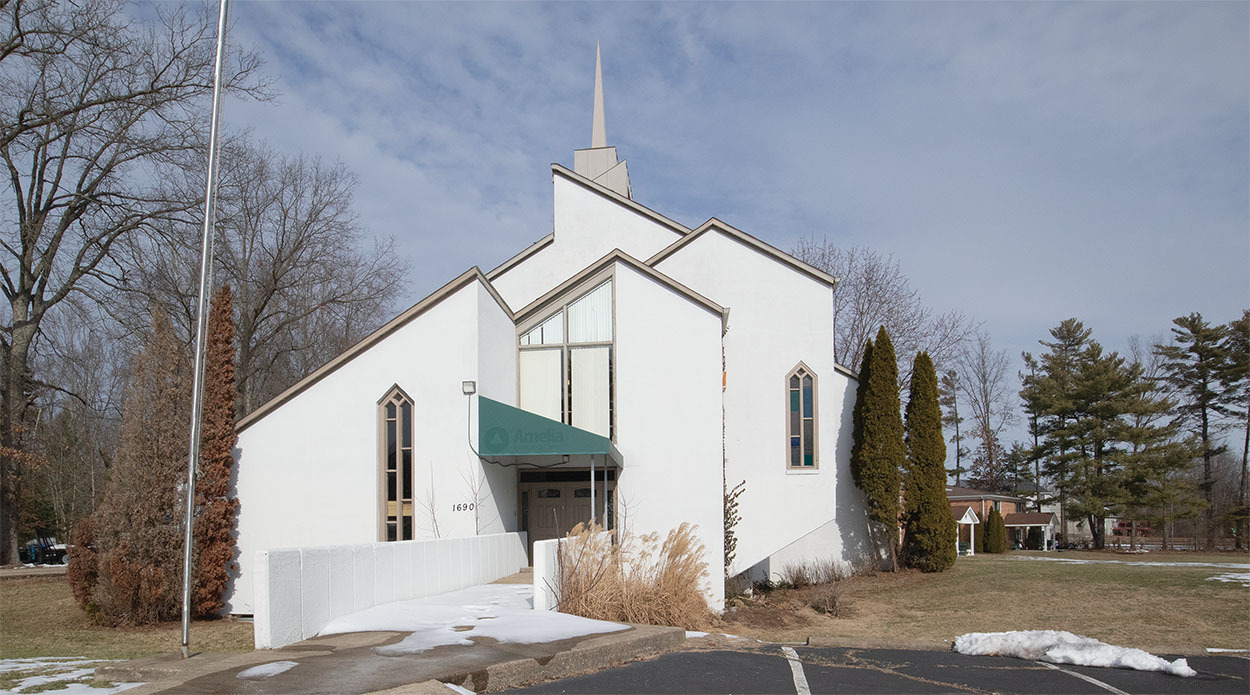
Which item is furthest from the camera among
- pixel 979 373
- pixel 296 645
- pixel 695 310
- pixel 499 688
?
pixel 979 373

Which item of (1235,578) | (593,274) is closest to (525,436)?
(593,274)

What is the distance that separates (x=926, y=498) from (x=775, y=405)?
4811 millimetres

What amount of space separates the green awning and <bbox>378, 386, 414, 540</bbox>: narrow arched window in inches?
78.4

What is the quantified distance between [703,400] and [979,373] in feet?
168

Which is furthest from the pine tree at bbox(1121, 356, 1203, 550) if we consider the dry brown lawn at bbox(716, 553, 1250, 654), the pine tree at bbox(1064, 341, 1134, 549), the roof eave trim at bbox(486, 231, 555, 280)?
the roof eave trim at bbox(486, 231, 555, 280)

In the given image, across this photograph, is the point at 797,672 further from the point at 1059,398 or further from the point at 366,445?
the point at 1059,398

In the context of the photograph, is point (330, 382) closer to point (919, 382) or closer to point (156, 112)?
point (156, 112)

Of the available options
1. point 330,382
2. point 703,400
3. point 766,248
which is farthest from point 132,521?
point 766,248

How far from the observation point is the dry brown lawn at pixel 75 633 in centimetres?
1318

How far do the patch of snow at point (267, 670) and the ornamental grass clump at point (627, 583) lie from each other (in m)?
4.55

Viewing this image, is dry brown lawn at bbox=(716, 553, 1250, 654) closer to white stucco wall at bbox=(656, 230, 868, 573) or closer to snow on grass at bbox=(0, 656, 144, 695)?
white stucco wall at bbox=(656, 230, 868, 573)

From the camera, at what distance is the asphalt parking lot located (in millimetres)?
8555

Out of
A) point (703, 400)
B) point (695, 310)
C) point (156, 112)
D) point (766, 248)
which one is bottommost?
point (703, 400)

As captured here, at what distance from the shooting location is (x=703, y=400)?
19250mm
